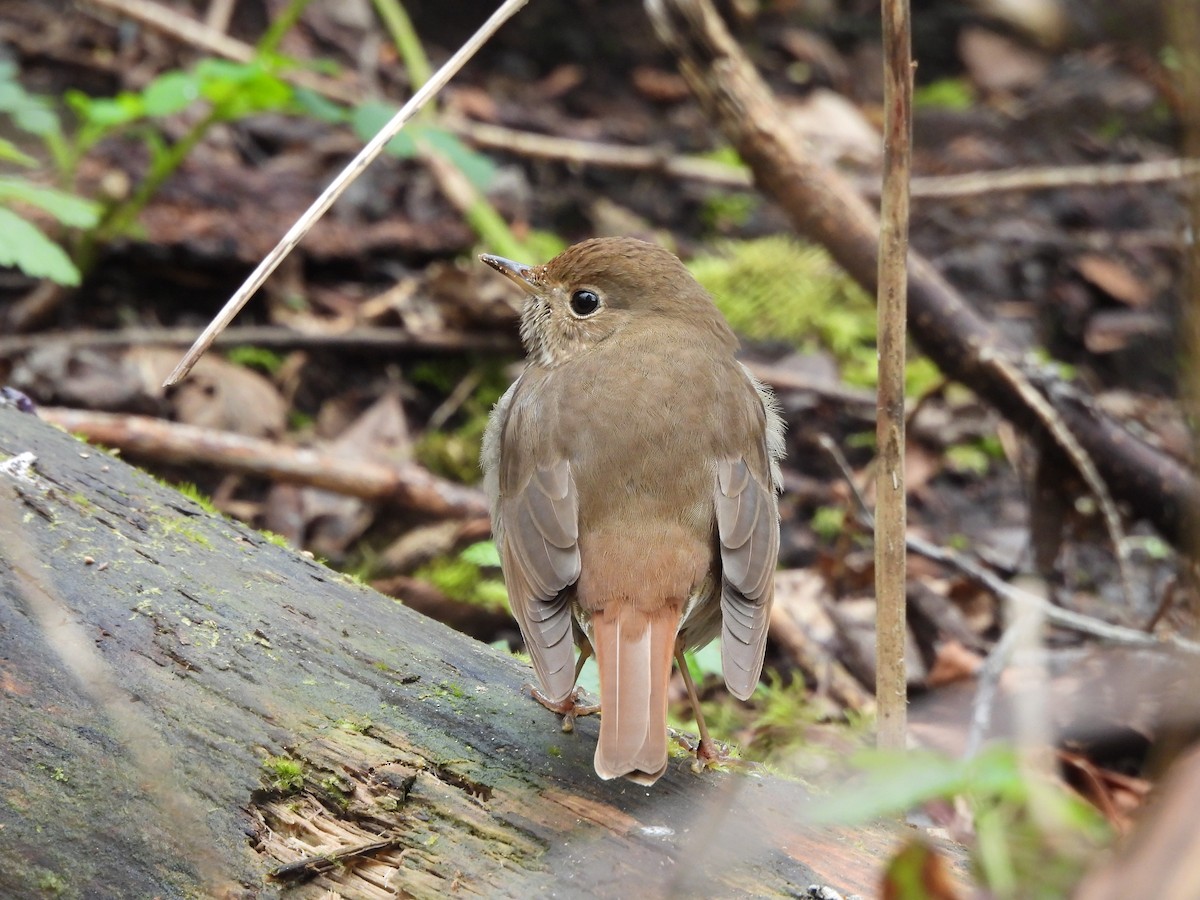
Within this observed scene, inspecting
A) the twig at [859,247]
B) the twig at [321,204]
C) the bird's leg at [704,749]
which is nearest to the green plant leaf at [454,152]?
the twig at [859,247]

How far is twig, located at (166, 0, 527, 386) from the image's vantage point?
2582mm

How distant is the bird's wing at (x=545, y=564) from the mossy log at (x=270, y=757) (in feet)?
0.70

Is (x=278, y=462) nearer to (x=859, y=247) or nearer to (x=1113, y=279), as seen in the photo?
(x=859, y=247)

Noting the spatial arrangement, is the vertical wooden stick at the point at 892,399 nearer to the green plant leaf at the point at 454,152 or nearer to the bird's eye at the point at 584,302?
the bird's eye at the point at 584,302

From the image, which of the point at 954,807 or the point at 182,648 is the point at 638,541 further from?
the point at 954,807

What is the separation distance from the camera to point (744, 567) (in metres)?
3.15

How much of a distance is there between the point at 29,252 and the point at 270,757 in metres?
1.95

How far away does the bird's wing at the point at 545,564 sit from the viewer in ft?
9.53

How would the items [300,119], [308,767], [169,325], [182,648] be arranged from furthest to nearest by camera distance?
[300,119], [169,325], [182,648], [308,767]

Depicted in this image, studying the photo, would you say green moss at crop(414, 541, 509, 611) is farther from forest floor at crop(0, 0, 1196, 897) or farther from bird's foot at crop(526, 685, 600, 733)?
bird's foot at crop(526, 685, 600, 733)

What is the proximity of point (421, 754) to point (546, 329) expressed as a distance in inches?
65.3

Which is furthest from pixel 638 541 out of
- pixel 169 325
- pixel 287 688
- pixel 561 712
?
pixel 169 325

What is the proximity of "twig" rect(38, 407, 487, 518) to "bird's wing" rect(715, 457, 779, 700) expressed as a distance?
2.04m

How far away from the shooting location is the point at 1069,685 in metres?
4.55
